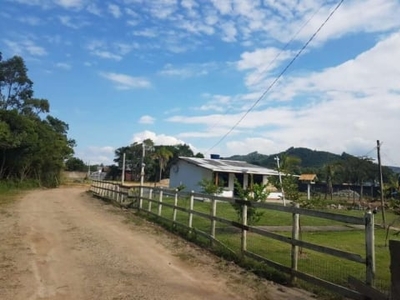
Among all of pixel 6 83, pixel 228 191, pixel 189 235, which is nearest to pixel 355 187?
pixel 228 191

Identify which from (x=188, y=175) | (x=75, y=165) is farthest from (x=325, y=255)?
(x=75, y=165)

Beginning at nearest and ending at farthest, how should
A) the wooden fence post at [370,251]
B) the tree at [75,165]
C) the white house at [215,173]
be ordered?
the wooden fence post at [370,251], the white house at [215,173], the tree at [75,165]

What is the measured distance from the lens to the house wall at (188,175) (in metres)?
38.9

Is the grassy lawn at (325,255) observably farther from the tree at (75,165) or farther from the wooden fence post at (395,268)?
the tree at (75,165)

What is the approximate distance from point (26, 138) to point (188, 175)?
14.4m

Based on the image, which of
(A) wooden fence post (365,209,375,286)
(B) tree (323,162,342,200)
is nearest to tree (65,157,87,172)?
(B) tree (323,162,342,200)

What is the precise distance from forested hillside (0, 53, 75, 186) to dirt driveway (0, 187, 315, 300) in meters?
24.7

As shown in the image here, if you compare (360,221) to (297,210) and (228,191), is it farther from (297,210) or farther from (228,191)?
(228,191)

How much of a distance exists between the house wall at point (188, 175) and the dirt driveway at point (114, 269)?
25.8 meters

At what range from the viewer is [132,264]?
8.37 meters

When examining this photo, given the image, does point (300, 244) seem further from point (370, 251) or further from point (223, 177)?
point (223, 177)

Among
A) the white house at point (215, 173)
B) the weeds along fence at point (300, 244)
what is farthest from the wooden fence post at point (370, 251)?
the white house at point (215, 173)

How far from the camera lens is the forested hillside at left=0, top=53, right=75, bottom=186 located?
128ft

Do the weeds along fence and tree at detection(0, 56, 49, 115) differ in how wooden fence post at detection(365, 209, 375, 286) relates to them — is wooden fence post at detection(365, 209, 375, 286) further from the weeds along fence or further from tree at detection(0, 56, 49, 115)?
tree at detection(0, 56, 49, 115)
